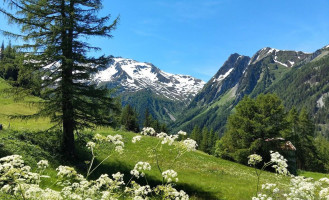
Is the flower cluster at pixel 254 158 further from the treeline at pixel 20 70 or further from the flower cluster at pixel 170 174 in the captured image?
the treeline at pixel 20 70

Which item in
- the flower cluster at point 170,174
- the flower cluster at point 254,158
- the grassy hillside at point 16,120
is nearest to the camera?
the flower cluster at point 170,174

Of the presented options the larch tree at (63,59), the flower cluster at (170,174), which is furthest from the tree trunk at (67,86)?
the flower cluster at (170,174)

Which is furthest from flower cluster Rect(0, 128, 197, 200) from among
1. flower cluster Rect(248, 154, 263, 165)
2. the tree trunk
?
the tree trunk

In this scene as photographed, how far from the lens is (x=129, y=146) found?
30.6 m

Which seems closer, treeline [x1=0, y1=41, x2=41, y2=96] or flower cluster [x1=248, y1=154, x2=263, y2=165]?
flower cluster [x1=248, y1=154, x2=263, y2=165]

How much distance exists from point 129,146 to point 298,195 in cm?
2538

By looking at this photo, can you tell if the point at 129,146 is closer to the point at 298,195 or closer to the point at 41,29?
the point at 41,29

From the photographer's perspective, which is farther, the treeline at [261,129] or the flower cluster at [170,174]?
the treeline at [261,129]

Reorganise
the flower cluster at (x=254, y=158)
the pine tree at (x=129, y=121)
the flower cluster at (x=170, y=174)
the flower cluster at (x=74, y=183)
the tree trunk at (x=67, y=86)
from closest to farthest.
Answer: the flower cluster at (x=74, y=183)
the flower cluster at (x=170, y=174)
the flower cluster at (x=254, y=158)
the tree trunk at (x=67, y=86)
the pine tree at (x=129, y=121)

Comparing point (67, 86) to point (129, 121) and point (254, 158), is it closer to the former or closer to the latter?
point (254, 158)

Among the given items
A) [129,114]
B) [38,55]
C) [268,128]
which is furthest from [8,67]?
[129,114]

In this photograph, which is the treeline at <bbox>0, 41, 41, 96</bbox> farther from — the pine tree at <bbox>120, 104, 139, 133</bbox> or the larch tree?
the pine tree at <bbox>120, 104, 139, 133</bbox>

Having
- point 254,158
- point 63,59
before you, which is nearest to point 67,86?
point 63,59

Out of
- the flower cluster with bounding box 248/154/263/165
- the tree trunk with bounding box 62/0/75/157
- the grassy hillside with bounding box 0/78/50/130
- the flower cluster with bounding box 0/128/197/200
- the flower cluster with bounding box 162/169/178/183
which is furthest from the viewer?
the grassy hillside with bounding box 0/78/50/130
